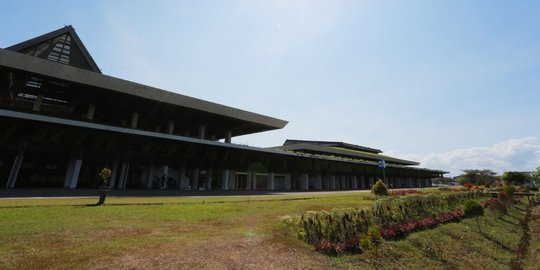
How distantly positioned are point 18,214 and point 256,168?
33249 mm

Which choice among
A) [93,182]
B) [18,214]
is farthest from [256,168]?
[18,214]

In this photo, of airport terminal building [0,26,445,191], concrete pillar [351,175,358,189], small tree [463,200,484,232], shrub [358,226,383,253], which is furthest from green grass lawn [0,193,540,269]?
concrete pillar [351,175,358,189]

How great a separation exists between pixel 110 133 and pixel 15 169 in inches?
381

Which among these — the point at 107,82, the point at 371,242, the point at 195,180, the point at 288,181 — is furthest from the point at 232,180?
the point at 371,242

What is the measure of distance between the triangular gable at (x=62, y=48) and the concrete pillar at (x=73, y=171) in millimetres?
19293

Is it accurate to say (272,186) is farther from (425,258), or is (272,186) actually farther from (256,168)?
(425,258)

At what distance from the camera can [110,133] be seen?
27.9 meters

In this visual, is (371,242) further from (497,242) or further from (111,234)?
(497,242)

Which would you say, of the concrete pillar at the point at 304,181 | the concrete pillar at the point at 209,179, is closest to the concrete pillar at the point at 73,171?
the concrete pillar at the point at 209,179

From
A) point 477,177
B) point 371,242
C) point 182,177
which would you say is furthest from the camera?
point 477,177

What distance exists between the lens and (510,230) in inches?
691

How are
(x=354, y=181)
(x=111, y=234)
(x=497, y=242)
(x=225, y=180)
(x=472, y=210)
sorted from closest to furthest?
(x=111, y=234), (x=497, y=242), (x=472, y=210), (x=225, y=180), (x=354, y=181)

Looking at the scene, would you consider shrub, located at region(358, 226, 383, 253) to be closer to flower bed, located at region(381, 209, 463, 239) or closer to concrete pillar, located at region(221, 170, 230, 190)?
flower bed, located at region(381, 209, 463, 239)

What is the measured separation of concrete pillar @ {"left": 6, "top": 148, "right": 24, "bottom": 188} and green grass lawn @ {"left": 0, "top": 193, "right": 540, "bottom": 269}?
2111 centimetres
